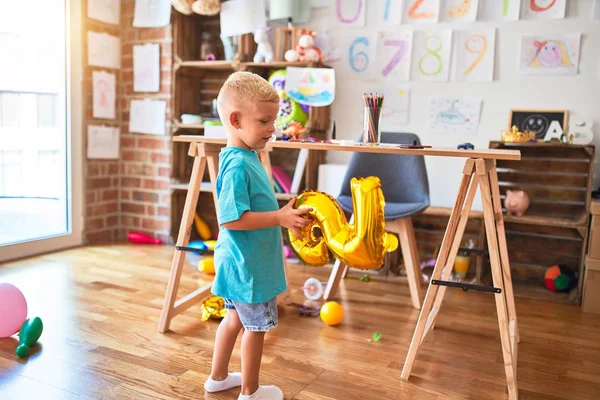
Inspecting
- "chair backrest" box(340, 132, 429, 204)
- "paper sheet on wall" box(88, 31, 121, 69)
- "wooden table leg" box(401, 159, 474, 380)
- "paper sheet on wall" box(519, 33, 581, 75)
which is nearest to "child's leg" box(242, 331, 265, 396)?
"wooden table leg" box(401, 159, 474, 380)

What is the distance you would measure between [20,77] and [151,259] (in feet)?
4.27

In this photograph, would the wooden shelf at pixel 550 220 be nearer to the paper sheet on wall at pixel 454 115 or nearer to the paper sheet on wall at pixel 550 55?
the paper sheet on wall at pixel 454 115

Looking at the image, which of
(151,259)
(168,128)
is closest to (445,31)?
(168,128)

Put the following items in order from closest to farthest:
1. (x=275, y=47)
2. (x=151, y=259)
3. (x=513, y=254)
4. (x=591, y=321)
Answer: (x=591, y=321)
(x=513, y=254)
(x=151, y=259)
(x=275, y=47)

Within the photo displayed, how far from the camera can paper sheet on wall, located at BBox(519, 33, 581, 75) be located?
9.85 ft

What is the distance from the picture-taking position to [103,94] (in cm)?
373

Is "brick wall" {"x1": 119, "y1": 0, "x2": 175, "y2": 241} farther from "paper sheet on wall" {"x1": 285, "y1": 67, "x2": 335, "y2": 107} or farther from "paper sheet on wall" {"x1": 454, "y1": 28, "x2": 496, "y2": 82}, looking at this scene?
"paper sheet on wall" {"x1": 454, "y1": 28, "x2": 496, "y2": 82}

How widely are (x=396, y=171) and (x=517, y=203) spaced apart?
64cm

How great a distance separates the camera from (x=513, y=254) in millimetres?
3146

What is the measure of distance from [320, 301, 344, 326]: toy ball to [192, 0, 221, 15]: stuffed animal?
204 cm

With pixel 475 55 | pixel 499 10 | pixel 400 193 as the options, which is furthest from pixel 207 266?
pixel 499 10

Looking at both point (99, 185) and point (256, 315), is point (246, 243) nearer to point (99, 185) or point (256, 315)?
point (256, 315)

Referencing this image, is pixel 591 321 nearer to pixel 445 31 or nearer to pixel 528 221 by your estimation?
pixel 528 221

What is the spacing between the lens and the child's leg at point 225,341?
1.66 meters
